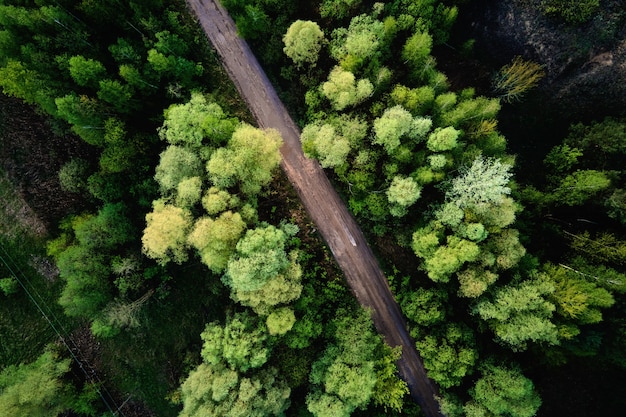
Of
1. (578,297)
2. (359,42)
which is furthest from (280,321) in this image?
(359,42)

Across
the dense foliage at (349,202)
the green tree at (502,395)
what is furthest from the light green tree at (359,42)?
the green tree at (502,395)

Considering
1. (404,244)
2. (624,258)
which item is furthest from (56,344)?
(624,258)

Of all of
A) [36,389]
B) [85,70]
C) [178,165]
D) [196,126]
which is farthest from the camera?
[36,389]

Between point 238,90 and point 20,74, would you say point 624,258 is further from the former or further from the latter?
point 20,74

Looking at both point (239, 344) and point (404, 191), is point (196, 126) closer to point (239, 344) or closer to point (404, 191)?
point (404, 191)

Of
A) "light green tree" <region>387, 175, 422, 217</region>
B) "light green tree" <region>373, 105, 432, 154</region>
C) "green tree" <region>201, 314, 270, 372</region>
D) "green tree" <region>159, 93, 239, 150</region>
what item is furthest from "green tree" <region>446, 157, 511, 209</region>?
"green tree" <region>201, 314, 270, 372</region>

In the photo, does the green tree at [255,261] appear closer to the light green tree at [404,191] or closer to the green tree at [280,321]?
the green tree at [280,321]
